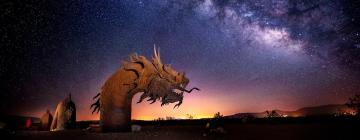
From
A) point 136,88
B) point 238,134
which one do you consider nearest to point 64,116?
point 136,88

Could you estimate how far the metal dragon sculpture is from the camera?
14.0 meters

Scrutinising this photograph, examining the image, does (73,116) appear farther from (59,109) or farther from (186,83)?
(186,83)

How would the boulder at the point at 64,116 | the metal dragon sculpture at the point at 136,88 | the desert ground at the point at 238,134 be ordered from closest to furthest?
the desert ground at the point at 238,134
the metal dragon sculpture at the point at 136,88
the boulder at the point at 64,116

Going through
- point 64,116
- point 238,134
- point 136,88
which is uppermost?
point 136,88

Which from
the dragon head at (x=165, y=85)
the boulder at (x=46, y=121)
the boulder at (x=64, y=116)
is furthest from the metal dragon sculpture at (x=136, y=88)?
the boulder at (x=46, y=121)

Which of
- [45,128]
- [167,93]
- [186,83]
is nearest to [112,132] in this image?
[167,93]

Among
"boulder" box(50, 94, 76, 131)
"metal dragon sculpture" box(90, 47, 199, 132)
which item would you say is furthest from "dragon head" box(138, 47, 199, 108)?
"boulder" box(50, 94, 76, 131)

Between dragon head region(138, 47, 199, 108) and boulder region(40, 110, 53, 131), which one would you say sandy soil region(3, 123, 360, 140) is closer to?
dragon head region(138, 47, 199, 108)

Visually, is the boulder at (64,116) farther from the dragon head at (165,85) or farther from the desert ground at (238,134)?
the dragon head at (165,85)

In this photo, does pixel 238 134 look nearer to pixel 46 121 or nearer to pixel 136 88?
pixel 136 88

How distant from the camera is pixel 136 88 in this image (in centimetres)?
1409

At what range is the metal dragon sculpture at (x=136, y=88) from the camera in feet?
46.0

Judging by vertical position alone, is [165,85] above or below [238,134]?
above

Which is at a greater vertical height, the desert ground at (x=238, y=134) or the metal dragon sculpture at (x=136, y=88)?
the metal dragon sculpture at (x=136, y=88)
